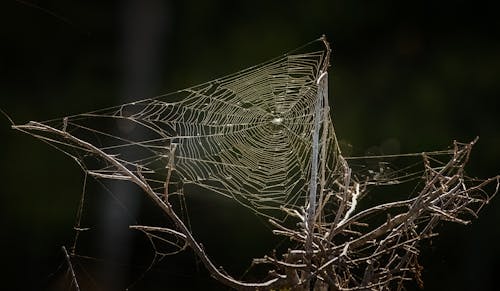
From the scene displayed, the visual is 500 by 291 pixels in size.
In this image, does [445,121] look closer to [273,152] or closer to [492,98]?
[492,98]

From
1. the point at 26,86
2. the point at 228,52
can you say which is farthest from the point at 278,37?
the point at 26,86

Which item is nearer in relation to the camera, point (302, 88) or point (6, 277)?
point (302, 88)

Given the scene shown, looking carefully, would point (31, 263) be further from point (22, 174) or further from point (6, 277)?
point (22, 174)

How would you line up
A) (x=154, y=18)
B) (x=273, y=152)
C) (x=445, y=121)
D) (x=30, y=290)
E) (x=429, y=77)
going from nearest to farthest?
(x=273, y=152)
(x=445, y=121)
(x=429, y=77)
(x=30, y=290)
(x=154, y=18)

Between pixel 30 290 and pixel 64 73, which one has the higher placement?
pixel 64 73

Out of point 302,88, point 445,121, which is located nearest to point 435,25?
point 445,121

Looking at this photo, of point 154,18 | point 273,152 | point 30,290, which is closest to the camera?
point 273,152

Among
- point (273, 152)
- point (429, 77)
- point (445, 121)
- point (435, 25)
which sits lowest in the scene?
point (273, 152)
